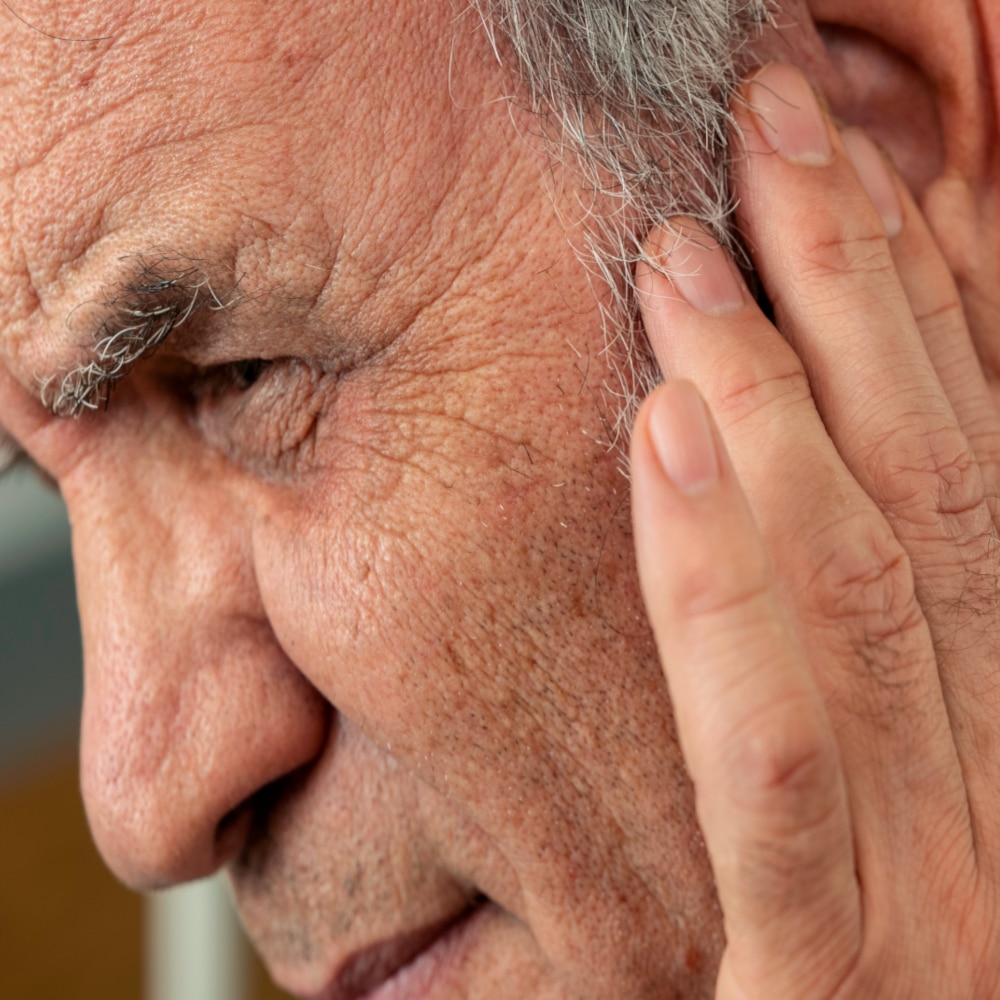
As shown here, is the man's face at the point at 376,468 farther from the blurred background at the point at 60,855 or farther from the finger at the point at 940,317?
the blurred background at the point at 60,855

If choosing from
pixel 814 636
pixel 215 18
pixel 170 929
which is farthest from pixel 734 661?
pixel 170 929

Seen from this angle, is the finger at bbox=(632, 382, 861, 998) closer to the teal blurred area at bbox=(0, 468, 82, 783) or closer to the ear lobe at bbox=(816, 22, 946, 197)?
the ear lobe at bbox=(816, 22, 946, 197)

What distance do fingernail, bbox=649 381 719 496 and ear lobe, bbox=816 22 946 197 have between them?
17.1 inches

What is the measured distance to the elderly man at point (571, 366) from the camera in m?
0.84

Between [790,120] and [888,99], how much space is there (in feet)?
0.51

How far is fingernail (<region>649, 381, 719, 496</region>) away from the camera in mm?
688

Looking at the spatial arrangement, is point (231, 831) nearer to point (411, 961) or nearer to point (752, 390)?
point (411, 961)

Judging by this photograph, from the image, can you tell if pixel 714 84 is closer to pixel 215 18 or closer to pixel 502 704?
pixel 215 18

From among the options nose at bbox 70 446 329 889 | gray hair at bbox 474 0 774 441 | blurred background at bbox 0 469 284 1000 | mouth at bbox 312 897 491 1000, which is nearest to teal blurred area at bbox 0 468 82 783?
blurred background at bbox 0 469 284 1000

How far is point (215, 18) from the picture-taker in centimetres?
83

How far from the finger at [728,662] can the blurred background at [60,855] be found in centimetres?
211

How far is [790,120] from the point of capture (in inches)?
35.3

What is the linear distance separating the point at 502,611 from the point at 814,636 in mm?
235

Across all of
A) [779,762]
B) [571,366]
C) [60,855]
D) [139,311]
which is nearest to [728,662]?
[779,762]
